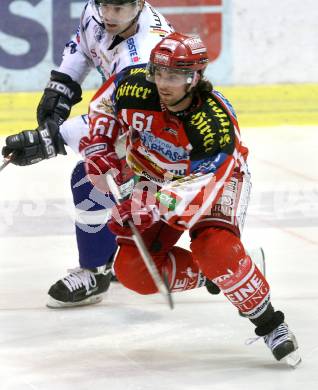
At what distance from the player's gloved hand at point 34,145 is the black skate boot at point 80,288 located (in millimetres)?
416

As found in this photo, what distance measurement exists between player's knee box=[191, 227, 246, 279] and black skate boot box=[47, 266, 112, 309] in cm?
77

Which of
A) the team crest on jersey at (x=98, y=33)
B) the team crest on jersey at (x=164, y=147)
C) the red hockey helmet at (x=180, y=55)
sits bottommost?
the team crest on jersey at (x=164, y=147)

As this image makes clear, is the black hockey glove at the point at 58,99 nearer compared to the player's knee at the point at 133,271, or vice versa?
the player's knee at the point at 133,271

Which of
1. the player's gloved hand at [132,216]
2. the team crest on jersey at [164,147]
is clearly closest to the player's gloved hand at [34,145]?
the team crest on jersey at [164,147]

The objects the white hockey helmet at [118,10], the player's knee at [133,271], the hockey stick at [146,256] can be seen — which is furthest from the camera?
the white hockey helmet at [118,10]

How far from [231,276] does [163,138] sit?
1.54 feet

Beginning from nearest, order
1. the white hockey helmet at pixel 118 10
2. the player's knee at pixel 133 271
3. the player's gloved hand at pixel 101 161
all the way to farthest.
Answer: the player's knee at pixel 133 271
the player's gloved hand at pixel 101 161
the white hockey helmet at pixel 118 10

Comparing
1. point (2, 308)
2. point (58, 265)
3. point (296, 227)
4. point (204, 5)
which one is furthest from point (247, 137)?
point (2, 308)

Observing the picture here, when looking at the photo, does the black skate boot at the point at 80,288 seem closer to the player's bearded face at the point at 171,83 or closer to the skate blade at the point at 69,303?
the skate blade at the point at 69,303

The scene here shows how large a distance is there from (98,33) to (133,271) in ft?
3.12

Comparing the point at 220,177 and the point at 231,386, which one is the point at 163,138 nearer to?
the point at 220,177

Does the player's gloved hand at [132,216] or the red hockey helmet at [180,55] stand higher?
the red hockey helmet at [180,55]

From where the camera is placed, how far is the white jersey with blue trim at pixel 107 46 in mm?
3836

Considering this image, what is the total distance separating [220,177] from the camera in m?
3.16
